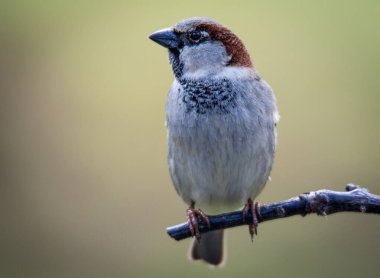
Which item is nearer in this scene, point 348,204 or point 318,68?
point 348,204

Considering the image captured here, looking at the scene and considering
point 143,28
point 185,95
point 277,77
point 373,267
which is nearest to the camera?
point 185,95

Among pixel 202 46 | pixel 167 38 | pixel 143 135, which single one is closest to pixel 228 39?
pixel 202 46

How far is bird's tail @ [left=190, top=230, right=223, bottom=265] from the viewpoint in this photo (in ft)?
11.2

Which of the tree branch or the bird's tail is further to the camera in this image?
the bird's tail

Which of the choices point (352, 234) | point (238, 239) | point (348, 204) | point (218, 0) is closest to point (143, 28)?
point (218, 0)

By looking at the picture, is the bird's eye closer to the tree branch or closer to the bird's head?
the bird's head

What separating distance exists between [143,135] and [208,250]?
1.49m

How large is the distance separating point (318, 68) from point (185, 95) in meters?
2.33

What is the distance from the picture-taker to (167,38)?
9.20 feet

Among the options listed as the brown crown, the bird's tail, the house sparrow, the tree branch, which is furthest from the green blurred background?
the tree branch

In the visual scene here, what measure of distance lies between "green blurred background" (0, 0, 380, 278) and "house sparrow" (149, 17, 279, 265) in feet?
5.31

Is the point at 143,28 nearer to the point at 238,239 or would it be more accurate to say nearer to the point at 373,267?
the point at 238,239

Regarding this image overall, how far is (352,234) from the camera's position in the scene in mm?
4418

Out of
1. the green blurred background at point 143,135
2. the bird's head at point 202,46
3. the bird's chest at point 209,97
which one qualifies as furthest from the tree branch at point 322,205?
the green blurred background at point 143,135
